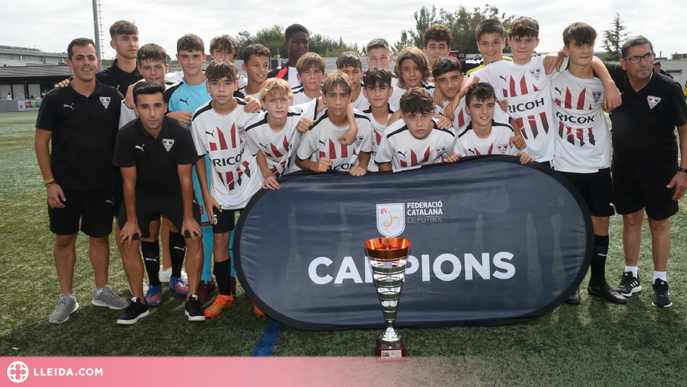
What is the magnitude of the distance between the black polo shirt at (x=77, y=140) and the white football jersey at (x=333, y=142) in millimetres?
1669

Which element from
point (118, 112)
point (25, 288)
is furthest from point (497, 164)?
point (25, 288)

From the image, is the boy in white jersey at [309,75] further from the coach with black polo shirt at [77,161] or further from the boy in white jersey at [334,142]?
the coach with black polo shirt at [77,161]

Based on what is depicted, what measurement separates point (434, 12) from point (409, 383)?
6000 centimetres

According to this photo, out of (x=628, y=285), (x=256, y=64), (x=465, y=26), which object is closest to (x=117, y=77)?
(x=256, y=64)

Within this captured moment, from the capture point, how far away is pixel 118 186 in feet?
13.6

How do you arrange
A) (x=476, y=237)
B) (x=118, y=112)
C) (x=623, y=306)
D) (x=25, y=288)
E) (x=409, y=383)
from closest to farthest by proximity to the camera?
1. (x=409, y=383)
2. (x=476, y=237)
3. (x=623, y=306)
4. (x=118, y=112)
5. (x=25, y=288)

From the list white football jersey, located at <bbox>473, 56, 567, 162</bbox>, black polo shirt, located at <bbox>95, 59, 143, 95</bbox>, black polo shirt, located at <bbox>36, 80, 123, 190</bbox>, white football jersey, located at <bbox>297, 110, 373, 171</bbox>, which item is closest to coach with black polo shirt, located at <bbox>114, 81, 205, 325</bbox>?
black polo shirt, located at <bbox>36, 80, 123, 190</bbox>

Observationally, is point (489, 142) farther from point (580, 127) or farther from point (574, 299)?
point (574, 299)

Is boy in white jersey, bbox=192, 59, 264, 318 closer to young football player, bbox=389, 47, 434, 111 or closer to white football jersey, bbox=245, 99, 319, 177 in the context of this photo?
white football jersey, bbox=245, 99, 319, 177

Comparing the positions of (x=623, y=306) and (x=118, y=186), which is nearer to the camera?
(x=623, y=306)

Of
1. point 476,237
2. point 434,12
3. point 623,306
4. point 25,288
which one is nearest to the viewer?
point 476,237

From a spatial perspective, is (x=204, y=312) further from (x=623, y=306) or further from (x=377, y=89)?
(x=623, y=306)

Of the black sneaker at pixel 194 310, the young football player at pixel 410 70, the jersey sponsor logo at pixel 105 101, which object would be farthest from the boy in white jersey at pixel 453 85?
the jersey sponsor logo at pixel 105 101

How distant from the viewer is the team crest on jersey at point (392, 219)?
337cm
